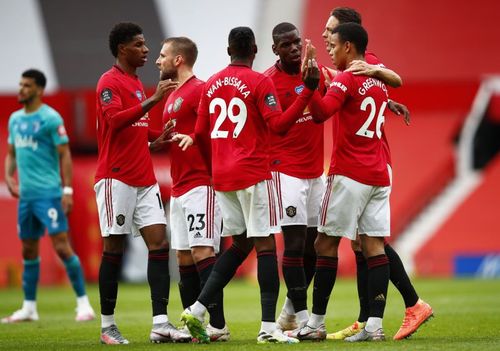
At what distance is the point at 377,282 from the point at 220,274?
136cm

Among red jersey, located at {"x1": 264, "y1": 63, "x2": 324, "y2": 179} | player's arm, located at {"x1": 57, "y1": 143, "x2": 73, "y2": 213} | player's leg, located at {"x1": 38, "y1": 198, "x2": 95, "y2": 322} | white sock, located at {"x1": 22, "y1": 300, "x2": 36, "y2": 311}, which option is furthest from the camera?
player's arm, located at {"x1": 57, "y1": 143, "x2": 73, "y2": 213}

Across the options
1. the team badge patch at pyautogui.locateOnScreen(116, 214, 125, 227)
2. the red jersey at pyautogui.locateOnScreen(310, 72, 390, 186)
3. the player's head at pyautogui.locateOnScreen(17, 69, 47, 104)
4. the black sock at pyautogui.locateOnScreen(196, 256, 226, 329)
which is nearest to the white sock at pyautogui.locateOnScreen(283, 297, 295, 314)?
the black sock at pyautogui.locateOnScreen(196, 256, 226, 329)

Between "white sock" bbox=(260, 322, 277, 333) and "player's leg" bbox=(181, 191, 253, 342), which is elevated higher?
A: "player's leg" bbox=(181, 191, 253, 342)

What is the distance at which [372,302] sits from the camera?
889 centimetres

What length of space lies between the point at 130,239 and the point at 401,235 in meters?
6.91

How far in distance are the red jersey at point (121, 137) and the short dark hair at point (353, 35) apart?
1880 millimetres

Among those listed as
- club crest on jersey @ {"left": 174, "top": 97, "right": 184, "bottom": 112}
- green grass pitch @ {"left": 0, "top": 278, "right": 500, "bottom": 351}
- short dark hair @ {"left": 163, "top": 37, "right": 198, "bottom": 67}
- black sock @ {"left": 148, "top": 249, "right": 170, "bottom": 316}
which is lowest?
green grass pitch @ {"left": 0, "top": 278, "right": 500, "bottom": 351}

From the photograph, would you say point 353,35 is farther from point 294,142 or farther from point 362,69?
point 294,142

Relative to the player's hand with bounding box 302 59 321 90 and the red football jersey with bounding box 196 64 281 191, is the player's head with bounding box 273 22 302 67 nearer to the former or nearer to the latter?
the red football jersey with bounding box 196 64 281 191

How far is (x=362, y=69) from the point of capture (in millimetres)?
8875

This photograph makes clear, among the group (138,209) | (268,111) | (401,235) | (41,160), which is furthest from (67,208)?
(401,235)

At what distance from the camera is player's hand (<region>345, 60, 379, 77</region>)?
29.1ft

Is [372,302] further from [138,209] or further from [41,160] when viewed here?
[41,160]

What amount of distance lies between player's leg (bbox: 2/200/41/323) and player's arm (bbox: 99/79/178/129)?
4254 mm
